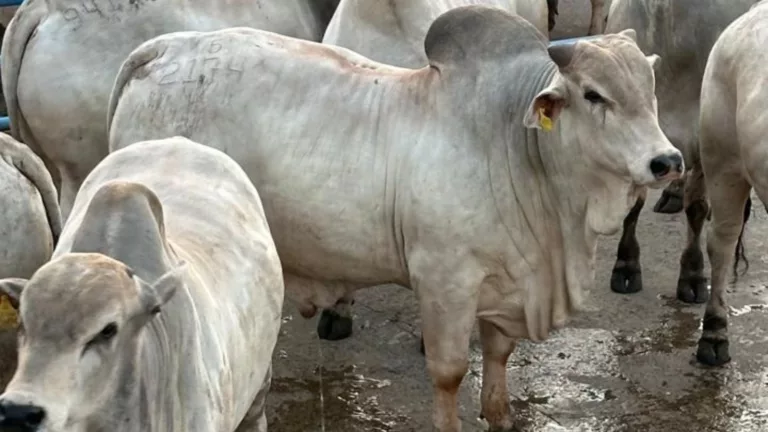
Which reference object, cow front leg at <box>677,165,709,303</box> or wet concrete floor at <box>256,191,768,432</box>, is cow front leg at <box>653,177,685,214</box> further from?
cow front leg at <box>677,165,709,303</box>

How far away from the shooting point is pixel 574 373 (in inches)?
182

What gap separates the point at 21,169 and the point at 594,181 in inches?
69.2

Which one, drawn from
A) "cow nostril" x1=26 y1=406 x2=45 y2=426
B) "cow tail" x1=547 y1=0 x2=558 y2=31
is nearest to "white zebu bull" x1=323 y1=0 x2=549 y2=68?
"cow nostril" x1=26 y1=406 x2=45 y2=426

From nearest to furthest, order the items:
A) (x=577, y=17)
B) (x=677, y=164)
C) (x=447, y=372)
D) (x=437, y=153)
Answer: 1. (x=677, y=164)
2. (x=437, y=153)
3. (x=447, y=372)
4. (x=577, y=17)

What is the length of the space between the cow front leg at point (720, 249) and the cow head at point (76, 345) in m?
2.89

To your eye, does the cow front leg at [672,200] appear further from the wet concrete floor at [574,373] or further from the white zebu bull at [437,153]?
the white zebu bull at [437,153]

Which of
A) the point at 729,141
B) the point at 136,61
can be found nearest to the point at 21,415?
the point at 136,61

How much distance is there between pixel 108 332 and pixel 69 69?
8.78 ft

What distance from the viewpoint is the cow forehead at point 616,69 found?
11.3 feet

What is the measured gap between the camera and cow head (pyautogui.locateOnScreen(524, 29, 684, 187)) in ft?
11.2

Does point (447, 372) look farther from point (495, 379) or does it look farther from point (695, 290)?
point (695, 290)

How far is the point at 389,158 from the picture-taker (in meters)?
3.80

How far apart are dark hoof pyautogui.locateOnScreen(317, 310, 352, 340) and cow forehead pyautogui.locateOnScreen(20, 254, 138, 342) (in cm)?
280

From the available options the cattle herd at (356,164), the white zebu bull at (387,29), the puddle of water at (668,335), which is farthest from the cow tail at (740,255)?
the white zebu bull at (387,29)
